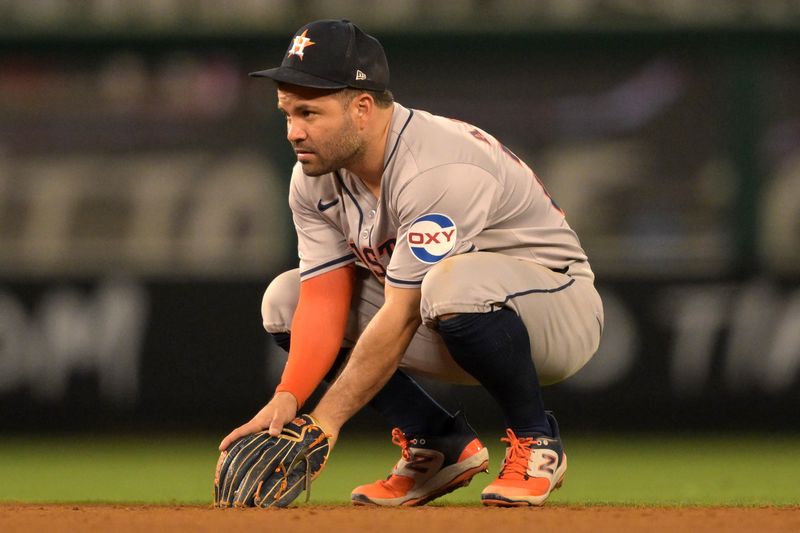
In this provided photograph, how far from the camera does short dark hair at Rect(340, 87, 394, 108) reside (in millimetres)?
3920

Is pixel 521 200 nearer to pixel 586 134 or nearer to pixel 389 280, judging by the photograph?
pixel 389 280

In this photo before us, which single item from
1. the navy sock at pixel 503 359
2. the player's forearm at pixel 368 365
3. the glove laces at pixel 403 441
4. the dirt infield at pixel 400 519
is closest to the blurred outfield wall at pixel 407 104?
the glove laces at pixel 403 441

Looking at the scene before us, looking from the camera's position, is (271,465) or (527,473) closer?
(271,465)

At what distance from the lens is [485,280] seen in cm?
391

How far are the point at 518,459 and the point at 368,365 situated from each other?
0.48 m

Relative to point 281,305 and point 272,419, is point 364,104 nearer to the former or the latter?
point 281,305

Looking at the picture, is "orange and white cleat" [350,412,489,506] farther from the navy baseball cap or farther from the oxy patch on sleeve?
the navy baseball cap

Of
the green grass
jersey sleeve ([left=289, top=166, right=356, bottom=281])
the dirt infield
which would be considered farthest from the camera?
the green grass

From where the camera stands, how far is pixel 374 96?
400 centimetres

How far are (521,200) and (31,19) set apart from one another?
173 inches

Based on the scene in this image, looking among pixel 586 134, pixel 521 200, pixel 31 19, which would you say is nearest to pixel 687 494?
pixel 521 200

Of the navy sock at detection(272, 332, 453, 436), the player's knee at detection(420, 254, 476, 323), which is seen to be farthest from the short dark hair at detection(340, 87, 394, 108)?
the navy sock at detection(272, 332, 453, 436)

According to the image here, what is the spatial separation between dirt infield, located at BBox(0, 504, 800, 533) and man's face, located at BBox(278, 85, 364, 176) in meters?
0.94

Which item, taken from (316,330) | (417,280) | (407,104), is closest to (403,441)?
(316,330)
